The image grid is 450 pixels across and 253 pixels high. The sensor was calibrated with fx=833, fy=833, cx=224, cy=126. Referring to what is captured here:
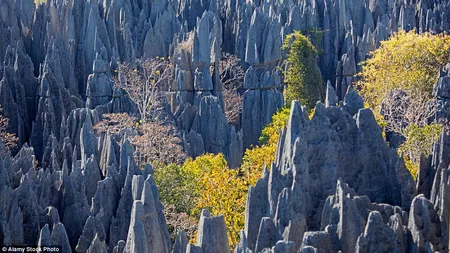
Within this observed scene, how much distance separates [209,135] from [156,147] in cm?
811

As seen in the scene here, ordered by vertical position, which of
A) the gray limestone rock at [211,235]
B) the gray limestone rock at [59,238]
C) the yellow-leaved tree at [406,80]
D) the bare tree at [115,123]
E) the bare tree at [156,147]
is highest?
the yellow-leaved tree at [406,80]

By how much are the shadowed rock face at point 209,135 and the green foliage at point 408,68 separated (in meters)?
2.89

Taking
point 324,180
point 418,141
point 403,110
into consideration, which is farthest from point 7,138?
point 324,180

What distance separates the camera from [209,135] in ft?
144

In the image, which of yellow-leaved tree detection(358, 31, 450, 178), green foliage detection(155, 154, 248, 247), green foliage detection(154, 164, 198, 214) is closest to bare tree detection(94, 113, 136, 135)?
green foliage detection(155, 154, 248, 247)

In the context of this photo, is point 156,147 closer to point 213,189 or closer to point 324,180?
point 213,189

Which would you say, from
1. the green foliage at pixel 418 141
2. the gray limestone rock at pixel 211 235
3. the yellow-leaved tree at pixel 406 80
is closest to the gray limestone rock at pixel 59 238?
the gray limestone rock at pixel 211 235

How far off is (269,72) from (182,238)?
107 ft

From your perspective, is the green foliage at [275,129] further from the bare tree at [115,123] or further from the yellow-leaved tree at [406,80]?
the bare tree at [115,123]

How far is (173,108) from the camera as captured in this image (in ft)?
155

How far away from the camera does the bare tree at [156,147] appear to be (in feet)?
111

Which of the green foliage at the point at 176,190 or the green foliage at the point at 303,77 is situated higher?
the green foliage at the point at 303,77

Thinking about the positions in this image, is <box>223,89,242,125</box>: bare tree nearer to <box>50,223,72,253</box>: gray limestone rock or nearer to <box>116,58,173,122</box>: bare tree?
<box>116,58,173,122</box>: bare tree

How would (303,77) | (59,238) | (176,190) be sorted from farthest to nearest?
(303,77) → (176,190) → (59,238)
